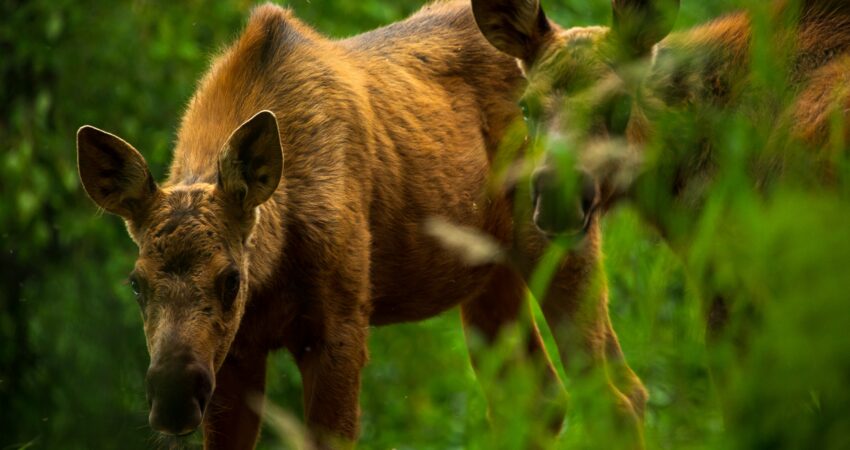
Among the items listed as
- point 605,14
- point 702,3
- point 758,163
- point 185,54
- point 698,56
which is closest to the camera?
point 758,163

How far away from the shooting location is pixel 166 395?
4309 mm

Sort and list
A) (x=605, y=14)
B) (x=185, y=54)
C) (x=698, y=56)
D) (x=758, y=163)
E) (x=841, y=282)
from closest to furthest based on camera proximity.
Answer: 1. (x=841, y=282)
2. (x=758, y=163)
3. (x=698, y=56)
4. (x=185, y=54)
5. (x=605, y=14)

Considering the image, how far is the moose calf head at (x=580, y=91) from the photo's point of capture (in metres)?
4.30

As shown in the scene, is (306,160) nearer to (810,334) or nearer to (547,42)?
(547,42)

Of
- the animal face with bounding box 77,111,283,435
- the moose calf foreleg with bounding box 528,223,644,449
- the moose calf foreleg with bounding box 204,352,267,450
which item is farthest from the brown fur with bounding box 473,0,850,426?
the moose calf foreleg with bounding box 204,352,267,450

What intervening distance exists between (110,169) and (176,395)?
117cm

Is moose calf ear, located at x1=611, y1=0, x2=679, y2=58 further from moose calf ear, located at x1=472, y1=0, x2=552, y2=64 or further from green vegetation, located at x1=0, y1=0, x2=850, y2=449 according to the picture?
green vegetation, located at x1=0, y1=0, x2=850, y2=449

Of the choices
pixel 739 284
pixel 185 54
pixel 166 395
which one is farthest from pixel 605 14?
pixel 739 284

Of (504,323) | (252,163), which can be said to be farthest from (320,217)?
(504,323)

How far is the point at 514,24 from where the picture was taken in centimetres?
552

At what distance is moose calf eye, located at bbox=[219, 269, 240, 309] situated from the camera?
15.7 ft

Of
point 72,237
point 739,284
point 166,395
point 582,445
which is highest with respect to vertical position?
point 739,284

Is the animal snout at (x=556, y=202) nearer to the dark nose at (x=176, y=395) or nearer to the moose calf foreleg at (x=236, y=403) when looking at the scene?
the dark nose at (x=176, y=395)

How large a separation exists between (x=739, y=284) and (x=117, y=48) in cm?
621
